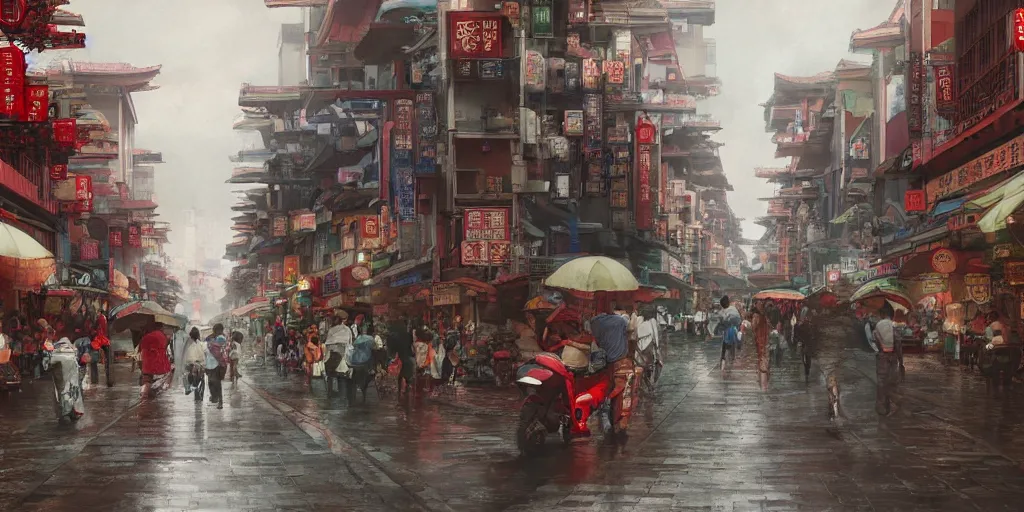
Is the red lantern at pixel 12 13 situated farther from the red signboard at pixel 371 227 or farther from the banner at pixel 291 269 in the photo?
the banner at pixel 291 269

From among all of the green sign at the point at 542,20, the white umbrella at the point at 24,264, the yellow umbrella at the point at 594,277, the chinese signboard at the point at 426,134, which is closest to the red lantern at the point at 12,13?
the white umbrella at the point at 24,264

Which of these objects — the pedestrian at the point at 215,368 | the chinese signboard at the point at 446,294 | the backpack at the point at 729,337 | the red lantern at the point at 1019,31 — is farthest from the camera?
the chinese signboard at the point at 446,294

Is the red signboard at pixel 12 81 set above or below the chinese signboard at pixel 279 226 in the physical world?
above

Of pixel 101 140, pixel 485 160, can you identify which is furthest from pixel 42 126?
pixel 101 140

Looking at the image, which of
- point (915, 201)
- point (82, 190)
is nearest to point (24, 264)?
point (915, 201)

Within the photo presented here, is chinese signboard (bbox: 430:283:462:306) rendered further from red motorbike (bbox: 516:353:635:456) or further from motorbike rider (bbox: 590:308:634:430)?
red motorbike (bbox: 516:353:635:456)

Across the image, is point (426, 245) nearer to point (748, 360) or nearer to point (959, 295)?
point (748, 360)

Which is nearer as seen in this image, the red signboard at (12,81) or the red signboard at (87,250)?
the red signboard at (12,81)
